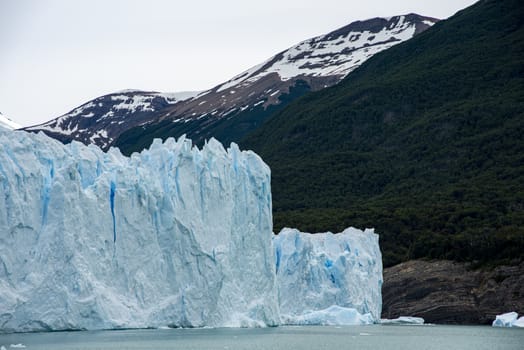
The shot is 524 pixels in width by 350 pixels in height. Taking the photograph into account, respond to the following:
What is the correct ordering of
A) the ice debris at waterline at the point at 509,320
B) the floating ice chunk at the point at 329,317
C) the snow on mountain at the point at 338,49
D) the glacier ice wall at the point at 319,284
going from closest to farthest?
the floating ice chunk at the point at 329,317
the glacier ice wall at the point at 319,284
the ice debris at waterline at the point at 509,320
the snow on mountain at the point at 338,49

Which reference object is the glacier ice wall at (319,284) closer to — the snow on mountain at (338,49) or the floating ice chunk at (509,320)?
the floating ice chunk at (509,320)

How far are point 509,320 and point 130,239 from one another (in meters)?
24.9

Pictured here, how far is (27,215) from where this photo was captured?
3553 centimetres

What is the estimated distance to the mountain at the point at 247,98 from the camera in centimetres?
15650

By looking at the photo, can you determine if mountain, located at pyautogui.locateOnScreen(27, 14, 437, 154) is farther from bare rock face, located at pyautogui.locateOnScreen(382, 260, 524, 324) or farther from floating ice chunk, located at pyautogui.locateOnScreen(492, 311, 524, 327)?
floating ice chunk, located at pyautogui.locateOnScreen(492, 311, 524, 327)

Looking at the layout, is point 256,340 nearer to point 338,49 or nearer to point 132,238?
point 132,238

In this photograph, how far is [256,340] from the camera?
3566cm

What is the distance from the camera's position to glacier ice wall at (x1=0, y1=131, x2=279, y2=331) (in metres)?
34.7

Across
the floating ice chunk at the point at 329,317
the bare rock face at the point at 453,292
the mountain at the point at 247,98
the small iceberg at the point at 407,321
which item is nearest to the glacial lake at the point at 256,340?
the floating ice chunk at the point at 329,317

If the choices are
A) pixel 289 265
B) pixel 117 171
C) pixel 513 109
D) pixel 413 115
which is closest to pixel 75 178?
pixel 117 171

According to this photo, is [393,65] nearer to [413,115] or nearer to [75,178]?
[413,115]

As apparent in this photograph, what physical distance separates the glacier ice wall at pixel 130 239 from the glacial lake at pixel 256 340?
860 mm

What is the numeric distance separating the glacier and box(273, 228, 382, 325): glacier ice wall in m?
7.90

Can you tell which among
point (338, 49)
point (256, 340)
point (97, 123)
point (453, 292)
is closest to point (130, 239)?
point (256, 340)
